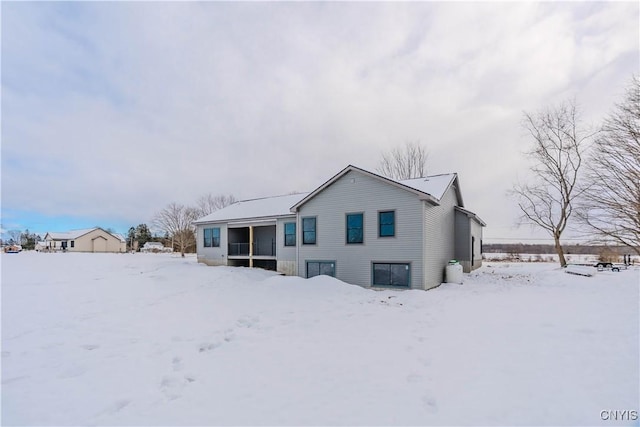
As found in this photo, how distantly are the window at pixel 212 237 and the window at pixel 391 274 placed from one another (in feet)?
45.5

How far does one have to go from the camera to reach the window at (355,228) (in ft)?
47.3

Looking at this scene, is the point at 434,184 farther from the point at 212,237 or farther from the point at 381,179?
the point at 212,237

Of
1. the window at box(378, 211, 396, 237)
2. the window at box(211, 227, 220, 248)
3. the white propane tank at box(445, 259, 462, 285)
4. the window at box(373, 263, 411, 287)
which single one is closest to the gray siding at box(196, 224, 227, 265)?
→ the window at box(211, 227, 220, 248)

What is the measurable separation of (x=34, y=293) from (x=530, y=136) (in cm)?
3272

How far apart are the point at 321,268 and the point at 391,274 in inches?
149

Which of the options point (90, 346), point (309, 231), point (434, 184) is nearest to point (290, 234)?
point (309, 231)

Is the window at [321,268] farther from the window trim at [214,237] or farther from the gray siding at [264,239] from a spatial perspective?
the window trim at [214,237]

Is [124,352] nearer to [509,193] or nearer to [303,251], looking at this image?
[303,251]

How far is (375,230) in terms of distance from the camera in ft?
45.7

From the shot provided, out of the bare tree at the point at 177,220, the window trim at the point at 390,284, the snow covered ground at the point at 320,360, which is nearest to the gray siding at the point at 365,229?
the window trim at the point at 390,284

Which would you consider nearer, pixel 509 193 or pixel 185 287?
pixel 185 287

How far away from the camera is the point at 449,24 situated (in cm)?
1145

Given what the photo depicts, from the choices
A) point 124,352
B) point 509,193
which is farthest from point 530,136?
point 124,352

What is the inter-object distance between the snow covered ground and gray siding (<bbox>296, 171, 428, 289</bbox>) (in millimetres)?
2819
